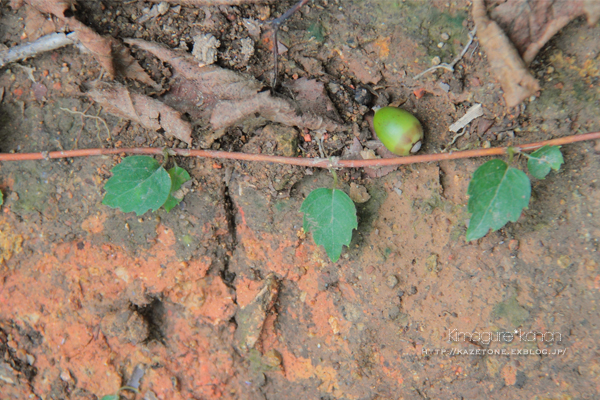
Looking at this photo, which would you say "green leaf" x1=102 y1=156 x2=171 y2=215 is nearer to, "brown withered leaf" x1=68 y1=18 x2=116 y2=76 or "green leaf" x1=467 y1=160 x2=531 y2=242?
"brown withered leaf" x1=68 y1=18 x2=116 y2=76

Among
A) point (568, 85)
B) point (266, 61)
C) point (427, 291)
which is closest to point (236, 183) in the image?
point (266, 61)

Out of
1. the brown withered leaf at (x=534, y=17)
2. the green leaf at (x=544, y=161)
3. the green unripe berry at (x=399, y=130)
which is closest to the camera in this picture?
the brown withered leaf at (x=534, y=17)

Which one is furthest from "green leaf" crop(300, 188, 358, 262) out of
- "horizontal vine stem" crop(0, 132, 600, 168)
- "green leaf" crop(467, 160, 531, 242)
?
"green leaf" crop(467, 160, 531, 242)

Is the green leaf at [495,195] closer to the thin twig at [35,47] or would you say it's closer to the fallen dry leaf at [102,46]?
the fallen dry leaf at [102,46]

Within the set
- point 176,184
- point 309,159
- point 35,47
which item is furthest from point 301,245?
point 35,47

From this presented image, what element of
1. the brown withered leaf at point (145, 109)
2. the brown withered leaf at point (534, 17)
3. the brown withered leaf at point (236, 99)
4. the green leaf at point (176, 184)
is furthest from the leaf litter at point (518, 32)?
the green leaf at point (176, 184)

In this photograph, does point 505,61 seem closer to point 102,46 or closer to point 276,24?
point 276,24
